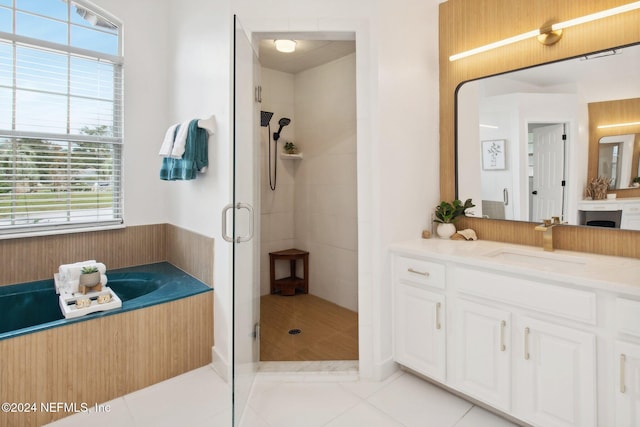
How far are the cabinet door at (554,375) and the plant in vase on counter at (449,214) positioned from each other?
862 millimetres

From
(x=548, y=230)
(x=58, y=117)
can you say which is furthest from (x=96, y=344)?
→ (x=548, y=230)

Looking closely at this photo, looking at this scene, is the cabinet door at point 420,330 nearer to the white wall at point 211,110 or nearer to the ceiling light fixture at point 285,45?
the white wall at point 211,110

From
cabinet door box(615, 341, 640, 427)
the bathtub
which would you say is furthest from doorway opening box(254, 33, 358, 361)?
cabinet door box(615, 341, 640, 427)

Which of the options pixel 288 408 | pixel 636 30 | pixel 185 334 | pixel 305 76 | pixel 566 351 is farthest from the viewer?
pixel 305 76

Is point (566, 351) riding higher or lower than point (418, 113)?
lower

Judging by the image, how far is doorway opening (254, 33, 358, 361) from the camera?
322 centimetres

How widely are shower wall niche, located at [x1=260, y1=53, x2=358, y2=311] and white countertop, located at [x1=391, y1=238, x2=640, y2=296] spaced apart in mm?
1241

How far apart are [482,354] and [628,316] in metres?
0.68

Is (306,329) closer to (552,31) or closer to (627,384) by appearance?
(627,384)

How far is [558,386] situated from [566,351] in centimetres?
17

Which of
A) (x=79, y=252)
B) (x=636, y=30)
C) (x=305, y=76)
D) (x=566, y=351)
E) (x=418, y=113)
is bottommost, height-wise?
(x=566, y=351)

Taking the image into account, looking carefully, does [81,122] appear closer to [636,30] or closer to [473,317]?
[473,317]

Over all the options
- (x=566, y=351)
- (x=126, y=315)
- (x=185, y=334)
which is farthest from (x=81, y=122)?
(x=566, y=351)

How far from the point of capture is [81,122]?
2857mm
